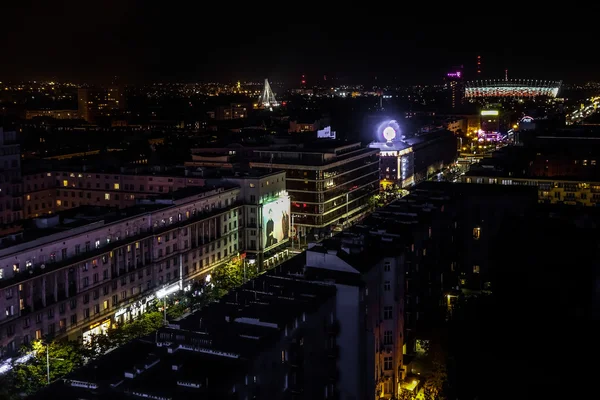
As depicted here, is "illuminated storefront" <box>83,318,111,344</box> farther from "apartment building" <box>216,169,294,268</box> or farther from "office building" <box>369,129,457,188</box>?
"office building" <box>369,129,457,188</box>

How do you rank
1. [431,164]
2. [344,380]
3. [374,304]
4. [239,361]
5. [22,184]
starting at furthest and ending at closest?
1. [431,164]
2. [22,184]
3. [374,304]
4. [344,380]
5. [239,361]

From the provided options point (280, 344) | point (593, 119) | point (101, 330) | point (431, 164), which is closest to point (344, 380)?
point (280, 344)

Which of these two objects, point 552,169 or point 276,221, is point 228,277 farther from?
point 552,169

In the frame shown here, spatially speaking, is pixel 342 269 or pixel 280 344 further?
pixel 342 269

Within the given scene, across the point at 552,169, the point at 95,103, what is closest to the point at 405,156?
the point at 552,169

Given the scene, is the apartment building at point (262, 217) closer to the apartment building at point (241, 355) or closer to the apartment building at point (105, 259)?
the apartment building at point (105, 259)

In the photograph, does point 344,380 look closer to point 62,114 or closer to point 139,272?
point 139,272

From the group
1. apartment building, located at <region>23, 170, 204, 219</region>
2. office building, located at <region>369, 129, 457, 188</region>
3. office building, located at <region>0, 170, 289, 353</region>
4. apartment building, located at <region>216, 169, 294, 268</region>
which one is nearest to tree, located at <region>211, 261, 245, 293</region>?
office building, located at <region>0, 170, 289, 353</region>
